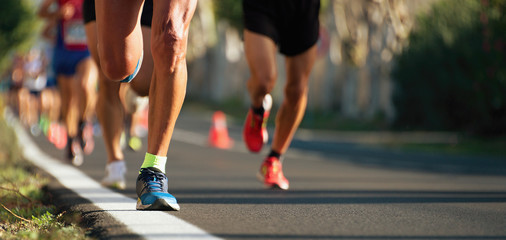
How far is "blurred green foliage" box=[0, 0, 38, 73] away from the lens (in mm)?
16234

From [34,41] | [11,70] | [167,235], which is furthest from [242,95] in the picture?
[167,235]

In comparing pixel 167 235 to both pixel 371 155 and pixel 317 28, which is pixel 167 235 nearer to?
pixel 317 28

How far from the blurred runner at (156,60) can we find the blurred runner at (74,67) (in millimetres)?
4419

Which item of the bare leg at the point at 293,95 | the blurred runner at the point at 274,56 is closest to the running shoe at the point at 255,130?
the blurred runner at the point at 274,56

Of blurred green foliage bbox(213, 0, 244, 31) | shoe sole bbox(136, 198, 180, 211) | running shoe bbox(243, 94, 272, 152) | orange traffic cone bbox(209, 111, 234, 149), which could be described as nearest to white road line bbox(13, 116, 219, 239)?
shoe sole bbox(136, 198, 180, 211)

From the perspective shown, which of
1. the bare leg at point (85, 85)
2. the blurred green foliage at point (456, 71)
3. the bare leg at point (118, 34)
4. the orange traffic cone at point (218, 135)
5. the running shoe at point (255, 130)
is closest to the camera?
the bare leg at point (118, 34)

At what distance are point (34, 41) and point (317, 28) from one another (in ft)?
44.6

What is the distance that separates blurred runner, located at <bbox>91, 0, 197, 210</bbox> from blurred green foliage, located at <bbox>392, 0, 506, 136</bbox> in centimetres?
899

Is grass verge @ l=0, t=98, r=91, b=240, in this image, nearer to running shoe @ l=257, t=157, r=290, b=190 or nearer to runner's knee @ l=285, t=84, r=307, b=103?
running shoe @ l=257, t=157, r=290, b=190

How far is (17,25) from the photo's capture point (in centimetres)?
1702

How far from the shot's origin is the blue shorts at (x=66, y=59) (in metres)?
9.23

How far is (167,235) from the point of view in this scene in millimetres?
3521

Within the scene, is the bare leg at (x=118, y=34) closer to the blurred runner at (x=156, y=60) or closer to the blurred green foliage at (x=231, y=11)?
the blurred runner at (x=156, y=60)

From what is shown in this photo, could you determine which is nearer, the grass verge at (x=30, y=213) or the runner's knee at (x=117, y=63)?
the grass verge at (x=30, y=213)
